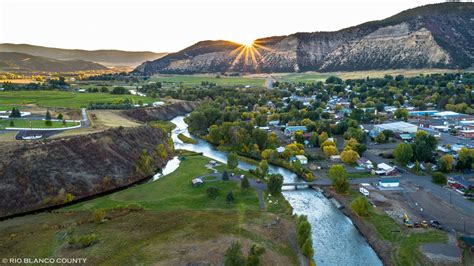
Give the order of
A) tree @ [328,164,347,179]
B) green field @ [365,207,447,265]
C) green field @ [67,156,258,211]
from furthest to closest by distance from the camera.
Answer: tree @ [328,164,347,179] < green field @ [67,156,258,211] < green field @ [365,207,447,265]

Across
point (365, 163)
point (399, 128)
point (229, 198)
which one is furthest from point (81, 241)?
point (399, 128)

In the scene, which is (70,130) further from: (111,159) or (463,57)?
(463,57)

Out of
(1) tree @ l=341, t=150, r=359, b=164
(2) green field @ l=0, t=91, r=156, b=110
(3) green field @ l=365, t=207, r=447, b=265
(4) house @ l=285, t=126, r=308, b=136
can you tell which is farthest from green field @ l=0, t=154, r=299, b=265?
(2) green field @ l=0, t=91, r=156, b=110

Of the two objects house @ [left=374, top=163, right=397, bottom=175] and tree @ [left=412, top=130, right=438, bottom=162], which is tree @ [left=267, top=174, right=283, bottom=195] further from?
tree @ [left=412, top=130, right=438, bottom=162]

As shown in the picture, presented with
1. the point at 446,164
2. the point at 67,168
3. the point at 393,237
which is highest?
the point at 67,168

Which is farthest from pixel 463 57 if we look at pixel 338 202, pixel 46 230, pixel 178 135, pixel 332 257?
pixel 46 230

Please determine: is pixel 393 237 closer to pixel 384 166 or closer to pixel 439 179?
pixel 439 179
